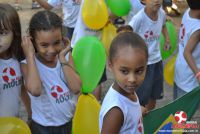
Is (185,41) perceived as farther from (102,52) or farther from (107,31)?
(107,31)

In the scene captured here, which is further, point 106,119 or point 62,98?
point 62,98

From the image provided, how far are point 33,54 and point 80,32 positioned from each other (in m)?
1.72

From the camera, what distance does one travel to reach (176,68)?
3.26m

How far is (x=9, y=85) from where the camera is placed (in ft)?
7.58

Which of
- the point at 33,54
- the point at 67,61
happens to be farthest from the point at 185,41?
the point at 33,54

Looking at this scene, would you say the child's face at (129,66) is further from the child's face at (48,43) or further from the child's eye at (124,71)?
the child's face at (48,43)

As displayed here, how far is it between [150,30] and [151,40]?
0.09 m

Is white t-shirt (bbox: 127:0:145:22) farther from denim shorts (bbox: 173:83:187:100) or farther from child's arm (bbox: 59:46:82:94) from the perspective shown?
child's arm (bbox: 59:46:82:94)

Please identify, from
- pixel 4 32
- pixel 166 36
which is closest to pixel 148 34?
pixel 166 36

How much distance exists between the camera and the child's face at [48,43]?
2.32 metres

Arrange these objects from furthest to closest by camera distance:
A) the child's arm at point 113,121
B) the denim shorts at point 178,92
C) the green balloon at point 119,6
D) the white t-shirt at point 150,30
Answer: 1. the green balloon at point 119,6
2. the white t-shirt at point 150,30
3. the denim shorts at point 178,92
4. the child's arm at point 113,121

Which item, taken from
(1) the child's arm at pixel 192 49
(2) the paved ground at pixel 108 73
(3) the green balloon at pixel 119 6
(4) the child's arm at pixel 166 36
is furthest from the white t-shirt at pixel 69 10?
(1) the child's arm at pixel 192 49

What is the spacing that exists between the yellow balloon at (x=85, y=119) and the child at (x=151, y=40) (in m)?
1.06

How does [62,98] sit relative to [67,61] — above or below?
below
